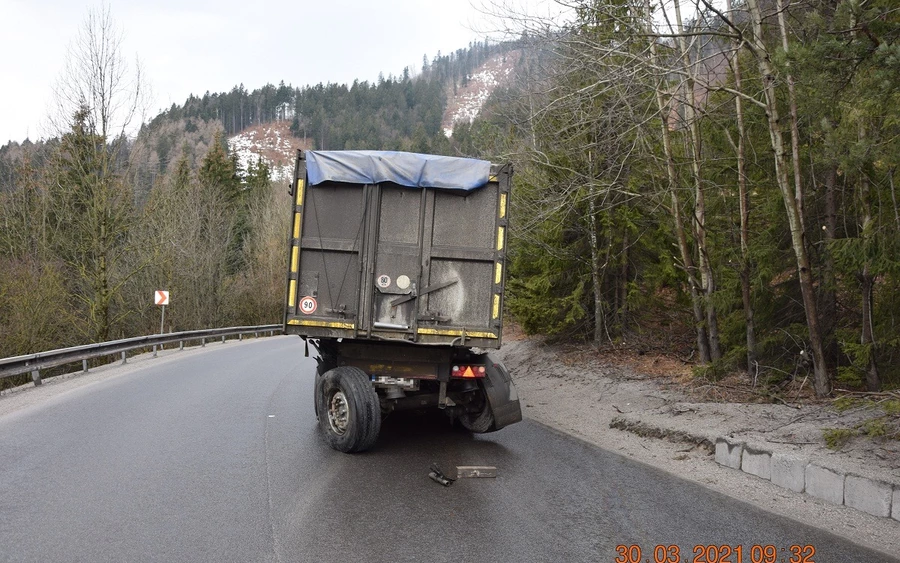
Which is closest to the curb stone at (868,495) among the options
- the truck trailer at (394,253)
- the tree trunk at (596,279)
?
the truck trailer at (394,253)

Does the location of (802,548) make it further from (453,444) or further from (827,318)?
(827,318)

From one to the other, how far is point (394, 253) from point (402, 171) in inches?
37.7

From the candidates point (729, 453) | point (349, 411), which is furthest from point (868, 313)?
point (349, 411)

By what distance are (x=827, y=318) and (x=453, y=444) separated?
6769mm

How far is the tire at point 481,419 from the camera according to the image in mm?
8977

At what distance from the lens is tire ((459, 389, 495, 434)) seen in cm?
898

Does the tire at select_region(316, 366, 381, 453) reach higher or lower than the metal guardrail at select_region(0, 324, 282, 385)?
higher

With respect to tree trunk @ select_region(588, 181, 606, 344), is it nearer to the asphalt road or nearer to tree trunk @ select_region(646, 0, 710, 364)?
tree trunk @ select_region(646, 0, 710, 364)

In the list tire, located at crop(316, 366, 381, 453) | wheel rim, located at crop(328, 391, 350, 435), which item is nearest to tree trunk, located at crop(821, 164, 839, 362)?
tire, located at crop(316, 366, 381, 453)

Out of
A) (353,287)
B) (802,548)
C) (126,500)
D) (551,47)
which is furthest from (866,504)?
(551,47)

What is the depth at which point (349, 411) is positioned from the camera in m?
7.84

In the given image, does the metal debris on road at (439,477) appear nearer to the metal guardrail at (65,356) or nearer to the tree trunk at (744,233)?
the tree trunk at (744,233)
